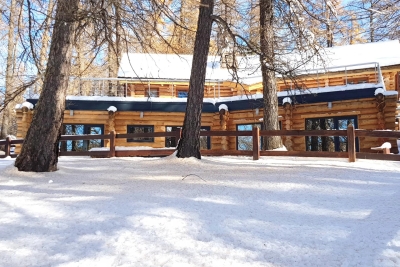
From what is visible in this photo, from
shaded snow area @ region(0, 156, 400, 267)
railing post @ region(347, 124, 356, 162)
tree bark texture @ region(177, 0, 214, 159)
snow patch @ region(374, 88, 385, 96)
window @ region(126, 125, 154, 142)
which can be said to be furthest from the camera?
window @ region(126, 125, 154, 142)

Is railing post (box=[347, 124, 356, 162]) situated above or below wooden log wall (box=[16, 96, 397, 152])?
below

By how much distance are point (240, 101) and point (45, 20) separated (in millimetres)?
10698

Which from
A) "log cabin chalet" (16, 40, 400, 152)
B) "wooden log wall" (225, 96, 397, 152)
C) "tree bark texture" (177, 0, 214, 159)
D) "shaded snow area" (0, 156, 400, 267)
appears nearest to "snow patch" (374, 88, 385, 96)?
"log cabin chalet" (16, 40, 400, 152)

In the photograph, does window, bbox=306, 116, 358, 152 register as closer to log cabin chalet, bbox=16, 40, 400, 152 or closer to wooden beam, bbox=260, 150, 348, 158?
log cabin chalet, bbox=16, 40, 400, 152

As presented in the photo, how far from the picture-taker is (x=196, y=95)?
8.38 metres

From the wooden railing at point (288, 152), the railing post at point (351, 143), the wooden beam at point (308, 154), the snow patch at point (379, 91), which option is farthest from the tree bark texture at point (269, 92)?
the snow patch at point (379, 91)

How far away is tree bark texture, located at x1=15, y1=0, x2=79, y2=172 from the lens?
6.85 m

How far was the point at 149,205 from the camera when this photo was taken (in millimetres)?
4129

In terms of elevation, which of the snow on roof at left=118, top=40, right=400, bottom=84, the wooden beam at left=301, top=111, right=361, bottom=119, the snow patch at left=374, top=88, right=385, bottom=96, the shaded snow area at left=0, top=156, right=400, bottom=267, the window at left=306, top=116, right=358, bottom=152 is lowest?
the shaded snow area at left=0, top=156, right=400, bottom=267

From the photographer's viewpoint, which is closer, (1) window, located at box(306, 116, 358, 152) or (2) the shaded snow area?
(2) the shaded snow area

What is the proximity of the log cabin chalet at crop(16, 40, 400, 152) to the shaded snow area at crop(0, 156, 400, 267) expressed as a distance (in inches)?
293

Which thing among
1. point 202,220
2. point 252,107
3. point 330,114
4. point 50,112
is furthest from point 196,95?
point 330,114

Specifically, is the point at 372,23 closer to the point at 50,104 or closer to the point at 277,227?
the point at 277,227

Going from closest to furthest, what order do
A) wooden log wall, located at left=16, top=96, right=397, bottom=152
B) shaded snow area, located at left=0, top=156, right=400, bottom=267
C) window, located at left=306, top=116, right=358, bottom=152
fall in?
1. shaded snow area, located at left=0, top=156, right=400, bottom=267
2. wooden log wall, located at left=16, top=96, right=397, bottom=152
3. window, located at left=306, top=116, right=358, bottom=152
